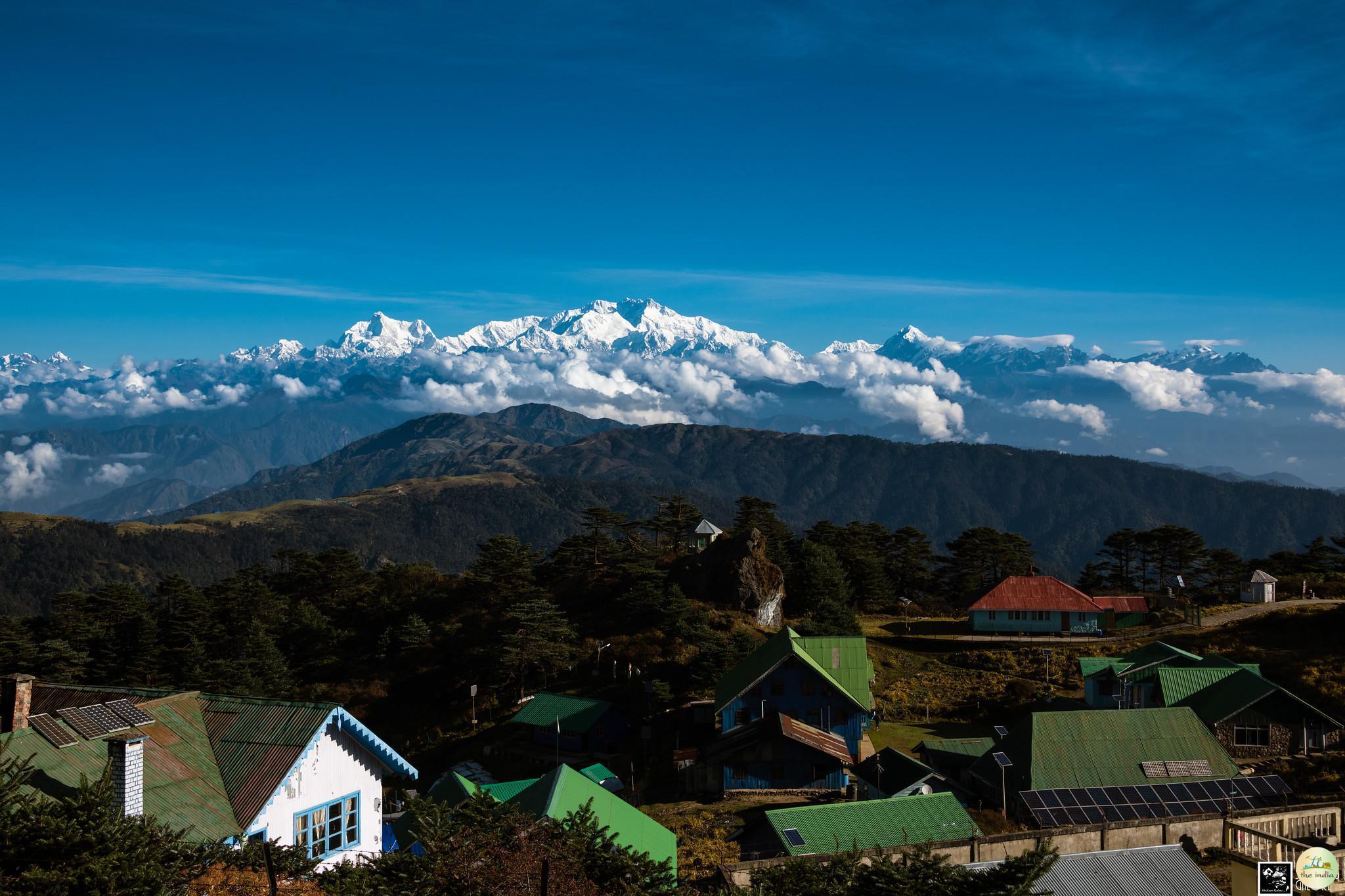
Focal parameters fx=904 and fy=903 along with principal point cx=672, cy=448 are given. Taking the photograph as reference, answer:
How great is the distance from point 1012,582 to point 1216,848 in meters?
48.6

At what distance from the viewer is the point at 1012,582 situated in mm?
71188

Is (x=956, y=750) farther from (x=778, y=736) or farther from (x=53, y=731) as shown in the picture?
(x=53, y=731)

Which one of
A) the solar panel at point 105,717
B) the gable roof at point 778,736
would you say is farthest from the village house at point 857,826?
the solar panel at point 105,717

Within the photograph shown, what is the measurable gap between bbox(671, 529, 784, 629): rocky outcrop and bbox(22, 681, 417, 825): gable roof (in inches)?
1899

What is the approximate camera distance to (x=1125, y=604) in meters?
71.8

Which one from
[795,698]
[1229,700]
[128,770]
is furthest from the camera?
[795,698]

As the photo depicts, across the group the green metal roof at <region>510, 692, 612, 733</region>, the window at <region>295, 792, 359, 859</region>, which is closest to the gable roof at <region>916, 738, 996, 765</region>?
the green metal roof at <region>510, 692, 612, 733</region>

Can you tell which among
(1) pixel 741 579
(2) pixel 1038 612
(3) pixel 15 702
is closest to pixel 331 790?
(3) pixel 15 702

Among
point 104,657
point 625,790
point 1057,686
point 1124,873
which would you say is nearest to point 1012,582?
point 1057,686

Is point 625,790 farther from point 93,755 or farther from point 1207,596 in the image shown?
point 1207,596

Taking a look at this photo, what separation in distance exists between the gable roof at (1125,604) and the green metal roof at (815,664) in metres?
30.3

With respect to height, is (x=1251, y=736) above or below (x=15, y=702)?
below

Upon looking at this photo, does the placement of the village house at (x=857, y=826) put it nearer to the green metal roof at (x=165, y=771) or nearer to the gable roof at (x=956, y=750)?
the gable roof at (x=956, y=750)

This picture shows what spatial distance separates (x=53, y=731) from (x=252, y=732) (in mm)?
3897
